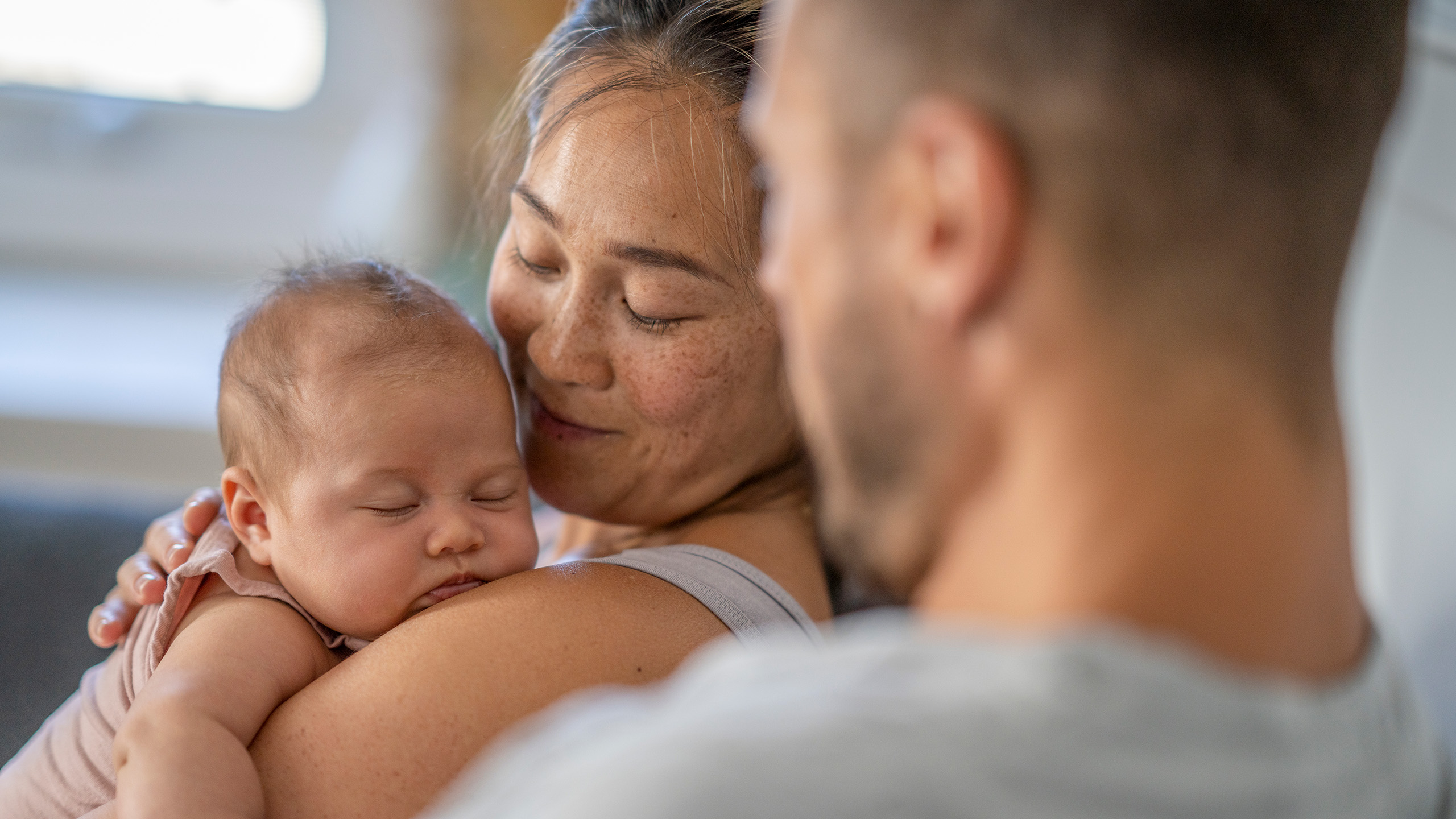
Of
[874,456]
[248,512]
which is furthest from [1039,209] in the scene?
[248,512]

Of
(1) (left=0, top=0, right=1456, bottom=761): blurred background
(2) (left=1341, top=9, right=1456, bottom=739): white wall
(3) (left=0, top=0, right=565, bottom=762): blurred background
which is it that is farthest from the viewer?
(3) (left=0, top=0, right=565, bottom=762): blurred background

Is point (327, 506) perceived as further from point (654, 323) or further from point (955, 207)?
point (955, 207)

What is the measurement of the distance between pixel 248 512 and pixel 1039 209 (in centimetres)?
95

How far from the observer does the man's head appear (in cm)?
63

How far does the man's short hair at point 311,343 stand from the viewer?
3.93 feet

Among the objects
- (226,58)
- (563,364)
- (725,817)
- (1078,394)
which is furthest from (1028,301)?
(226,58)

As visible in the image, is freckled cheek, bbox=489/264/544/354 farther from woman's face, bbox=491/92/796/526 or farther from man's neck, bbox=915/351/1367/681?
man's neck, bbox=915/351/1367/681

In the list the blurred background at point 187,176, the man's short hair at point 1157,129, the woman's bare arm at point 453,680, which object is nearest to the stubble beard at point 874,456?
the man's short hair at point 1157,129

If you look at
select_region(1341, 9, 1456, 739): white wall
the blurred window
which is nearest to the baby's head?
select_region(1341, 9, 1456, 739): white wall

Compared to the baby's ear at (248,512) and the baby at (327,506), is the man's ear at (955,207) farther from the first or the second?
the baby's ear at (248,512)

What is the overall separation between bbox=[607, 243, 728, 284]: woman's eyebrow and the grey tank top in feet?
0.99

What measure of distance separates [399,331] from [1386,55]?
36.5 inches

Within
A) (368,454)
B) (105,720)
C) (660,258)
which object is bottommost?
(105,720)

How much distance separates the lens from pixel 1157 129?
Answer: 643 millimetres
